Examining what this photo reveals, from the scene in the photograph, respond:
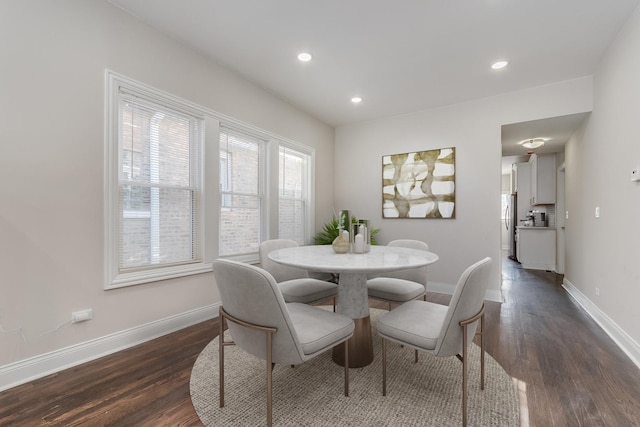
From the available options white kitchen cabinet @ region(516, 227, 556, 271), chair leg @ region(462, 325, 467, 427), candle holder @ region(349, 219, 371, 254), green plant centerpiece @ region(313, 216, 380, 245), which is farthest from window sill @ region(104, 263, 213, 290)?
white kitchen cabinet @ region(516, 227, 556, 271)

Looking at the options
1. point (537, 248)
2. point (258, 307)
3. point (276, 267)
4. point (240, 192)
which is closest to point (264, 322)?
point (258, 307)

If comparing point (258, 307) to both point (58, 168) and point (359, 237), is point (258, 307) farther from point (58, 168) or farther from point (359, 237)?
point (58, 168)

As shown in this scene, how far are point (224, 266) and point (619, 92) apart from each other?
11.8ft

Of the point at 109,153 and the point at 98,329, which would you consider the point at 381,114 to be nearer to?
the point at 109,153

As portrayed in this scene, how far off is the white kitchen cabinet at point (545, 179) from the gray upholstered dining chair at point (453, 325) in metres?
5.80

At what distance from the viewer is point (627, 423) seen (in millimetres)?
1519


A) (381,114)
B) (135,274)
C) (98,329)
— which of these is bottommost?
(98,329)

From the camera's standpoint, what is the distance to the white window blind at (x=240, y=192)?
11.0 feet

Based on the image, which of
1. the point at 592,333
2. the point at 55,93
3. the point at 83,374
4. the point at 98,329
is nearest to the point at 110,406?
the point at 83,374

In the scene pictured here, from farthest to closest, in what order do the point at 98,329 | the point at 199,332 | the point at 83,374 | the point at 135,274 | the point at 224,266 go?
1. the point at 199,332
2. the point at 135,274
3. the point at 98,329
4. the point at 83,374
5. the point at 224,266

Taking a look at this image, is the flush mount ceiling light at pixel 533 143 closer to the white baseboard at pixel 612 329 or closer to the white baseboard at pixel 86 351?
the white baseboard at pixel 612 329

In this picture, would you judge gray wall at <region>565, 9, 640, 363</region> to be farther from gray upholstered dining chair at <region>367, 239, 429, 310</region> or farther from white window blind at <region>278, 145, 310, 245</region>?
white window blind at <region>278, 145, 310, 245</region>

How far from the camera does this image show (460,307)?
1407mm

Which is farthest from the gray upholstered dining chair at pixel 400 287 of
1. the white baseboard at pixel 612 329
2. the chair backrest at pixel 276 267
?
the white baseboard at pixel 612 329
